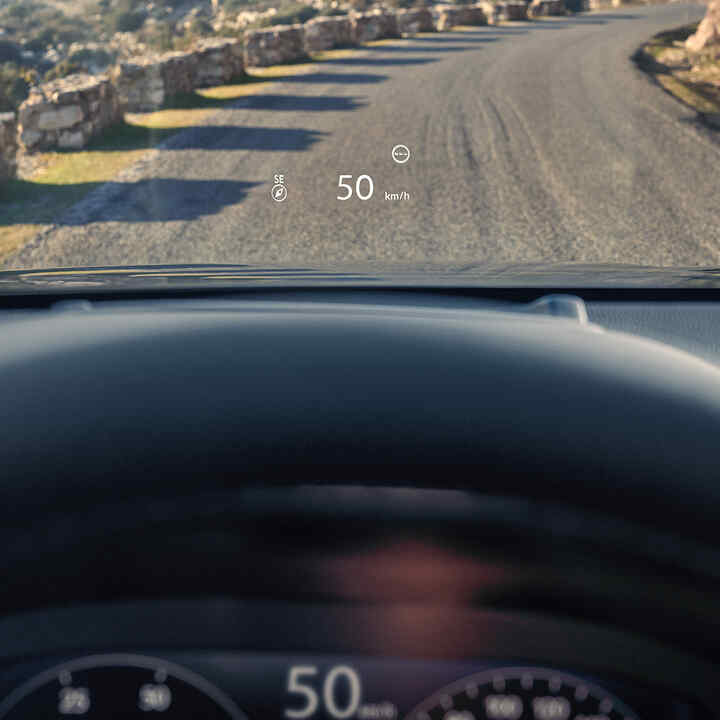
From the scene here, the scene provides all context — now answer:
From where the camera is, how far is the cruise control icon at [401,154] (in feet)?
30.7

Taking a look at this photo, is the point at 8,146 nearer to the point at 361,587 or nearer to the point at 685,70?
the point at 361,587

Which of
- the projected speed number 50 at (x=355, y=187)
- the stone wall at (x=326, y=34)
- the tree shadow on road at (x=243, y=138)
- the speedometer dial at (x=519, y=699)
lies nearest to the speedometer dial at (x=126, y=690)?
the speedometer dial at (x=519, y=699)

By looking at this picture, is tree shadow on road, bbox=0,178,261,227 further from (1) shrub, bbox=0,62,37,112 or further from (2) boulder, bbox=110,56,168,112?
(1) shrub, bbox=0,62,37,112

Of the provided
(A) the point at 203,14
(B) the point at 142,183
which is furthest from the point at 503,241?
(A) the point at 203,14

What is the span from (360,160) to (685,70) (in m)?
11.0

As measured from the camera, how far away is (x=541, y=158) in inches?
365

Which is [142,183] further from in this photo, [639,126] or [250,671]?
[250,671]

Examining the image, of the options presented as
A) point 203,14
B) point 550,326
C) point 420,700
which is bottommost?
point 203,14

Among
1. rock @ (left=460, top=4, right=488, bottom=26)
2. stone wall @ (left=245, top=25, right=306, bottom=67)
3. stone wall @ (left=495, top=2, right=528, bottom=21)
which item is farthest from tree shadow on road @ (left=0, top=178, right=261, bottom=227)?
stone wall @ (left=495, top=2, right=528, bottom=21)

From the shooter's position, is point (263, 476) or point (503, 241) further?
point (503, 241)

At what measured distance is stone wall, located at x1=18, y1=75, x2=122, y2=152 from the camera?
1009cm

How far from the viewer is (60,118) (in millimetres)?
10172

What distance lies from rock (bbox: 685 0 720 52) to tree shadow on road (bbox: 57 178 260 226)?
16.4 m

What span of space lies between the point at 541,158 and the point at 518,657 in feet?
29.5
